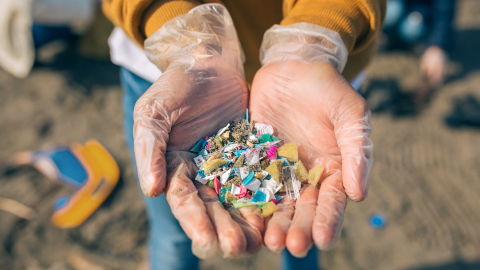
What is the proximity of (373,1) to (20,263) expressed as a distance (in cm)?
317

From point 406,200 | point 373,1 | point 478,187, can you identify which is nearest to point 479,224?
point 478,187

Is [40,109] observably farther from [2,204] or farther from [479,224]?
[479,224]

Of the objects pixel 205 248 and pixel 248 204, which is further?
pixel 248 204

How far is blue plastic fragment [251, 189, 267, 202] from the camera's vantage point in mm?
1397

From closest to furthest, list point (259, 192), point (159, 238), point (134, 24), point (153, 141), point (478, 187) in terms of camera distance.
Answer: point (153, 141)
point (259, 192)
point (134, 24)
point (159, 238)
point (478, 187)

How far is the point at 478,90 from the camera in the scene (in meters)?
3.67

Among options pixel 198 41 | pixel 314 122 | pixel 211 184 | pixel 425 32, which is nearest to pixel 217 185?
pixel 211 184

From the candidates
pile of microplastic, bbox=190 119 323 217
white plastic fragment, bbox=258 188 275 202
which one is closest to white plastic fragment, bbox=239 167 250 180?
pile of microplastic, bbox=190 119 323 217

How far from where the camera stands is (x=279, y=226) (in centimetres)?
121

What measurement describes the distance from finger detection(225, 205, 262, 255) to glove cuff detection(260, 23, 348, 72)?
33.4 inches

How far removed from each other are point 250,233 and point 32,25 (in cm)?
418

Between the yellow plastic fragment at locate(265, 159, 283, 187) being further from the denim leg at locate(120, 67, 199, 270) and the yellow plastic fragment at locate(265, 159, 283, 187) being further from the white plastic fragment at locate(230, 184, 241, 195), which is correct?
the denim leg at locate(120, 67, 199, 270)

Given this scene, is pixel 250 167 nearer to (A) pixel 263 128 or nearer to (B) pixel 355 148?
(A) pixel 263 128

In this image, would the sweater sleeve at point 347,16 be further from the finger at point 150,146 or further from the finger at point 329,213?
the finger at point 150,146
